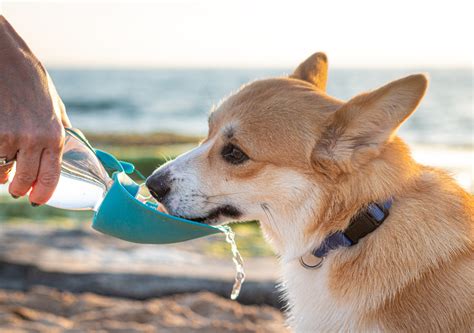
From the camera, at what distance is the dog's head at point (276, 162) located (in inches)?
130

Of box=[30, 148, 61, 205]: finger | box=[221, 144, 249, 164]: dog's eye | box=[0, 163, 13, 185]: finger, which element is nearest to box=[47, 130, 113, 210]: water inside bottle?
box=[0, 163, 13, 185]: finger

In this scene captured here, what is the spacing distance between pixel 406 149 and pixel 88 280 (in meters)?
3.55

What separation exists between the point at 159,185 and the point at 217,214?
34cm

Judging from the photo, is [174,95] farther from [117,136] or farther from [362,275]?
[362,275]

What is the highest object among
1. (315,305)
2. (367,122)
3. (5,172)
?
(367,122)

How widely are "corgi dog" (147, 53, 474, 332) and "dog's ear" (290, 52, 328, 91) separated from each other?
398 millimetres

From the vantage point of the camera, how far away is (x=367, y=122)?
3215mm

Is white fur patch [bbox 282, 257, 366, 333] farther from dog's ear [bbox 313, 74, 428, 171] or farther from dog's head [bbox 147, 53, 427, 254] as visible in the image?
dog's ear [bbox 313, 74, 428, 171]

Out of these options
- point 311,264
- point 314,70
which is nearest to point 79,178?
point 311,264

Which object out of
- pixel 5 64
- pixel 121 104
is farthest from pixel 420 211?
pixel 121 104

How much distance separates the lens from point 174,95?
44.0 metres

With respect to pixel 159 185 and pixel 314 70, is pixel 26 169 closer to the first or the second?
pixel 159 185

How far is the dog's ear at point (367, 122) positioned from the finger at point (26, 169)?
4.56 feet

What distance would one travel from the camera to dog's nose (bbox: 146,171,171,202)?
3521 mm
